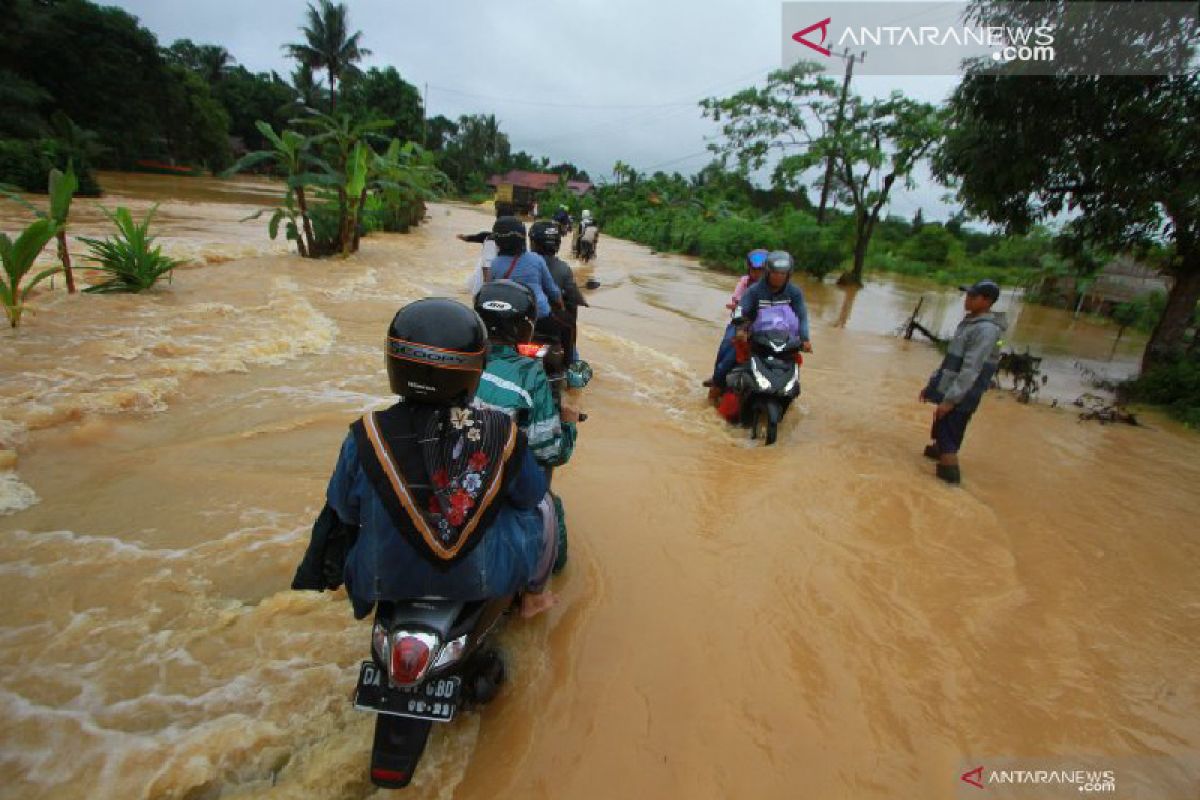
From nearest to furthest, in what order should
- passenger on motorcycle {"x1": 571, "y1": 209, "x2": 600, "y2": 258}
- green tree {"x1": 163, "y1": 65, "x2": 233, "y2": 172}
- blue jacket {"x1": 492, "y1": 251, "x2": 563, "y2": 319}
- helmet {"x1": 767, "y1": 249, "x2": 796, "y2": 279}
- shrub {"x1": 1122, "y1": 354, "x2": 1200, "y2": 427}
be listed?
1. blue jacket {"x1": 492, "y1": 251, "x2": 563, "y2": 319}
2. helmet {"x1": 767, "y1": 249, "x2": 796, "y2": 279}
3. shrub {"x1": 1122, "y1": 354, "x2": 1200, "y2": 427}
4. passenger on motorcycle {"x1": 571, "y1": 209, "x2": 600, "y2": 258}
5. green tree {"x1": 163, "y1": 65, "x2": 233, "y2": 172}

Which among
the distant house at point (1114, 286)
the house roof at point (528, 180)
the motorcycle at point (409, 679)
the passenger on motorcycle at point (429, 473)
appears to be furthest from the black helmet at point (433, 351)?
the house roof at point (528, 180)

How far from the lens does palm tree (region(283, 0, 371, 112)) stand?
44625mm

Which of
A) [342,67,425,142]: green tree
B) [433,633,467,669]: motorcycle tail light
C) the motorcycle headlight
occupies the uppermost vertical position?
[342,67,425,142]: green tree

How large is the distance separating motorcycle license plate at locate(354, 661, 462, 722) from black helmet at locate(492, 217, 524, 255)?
348 cm

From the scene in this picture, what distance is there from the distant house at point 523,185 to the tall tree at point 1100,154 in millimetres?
43309

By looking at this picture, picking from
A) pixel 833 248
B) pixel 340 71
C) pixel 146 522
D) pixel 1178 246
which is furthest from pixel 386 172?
pixel 340 71

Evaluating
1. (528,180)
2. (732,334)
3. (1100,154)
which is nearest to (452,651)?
(732,334)

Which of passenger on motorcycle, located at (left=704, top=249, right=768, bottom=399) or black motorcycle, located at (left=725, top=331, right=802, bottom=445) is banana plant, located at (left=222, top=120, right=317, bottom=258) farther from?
black motorcycle, located at (left=725, top=331, right=802, bottom=445)

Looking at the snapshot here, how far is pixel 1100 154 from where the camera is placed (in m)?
7.43

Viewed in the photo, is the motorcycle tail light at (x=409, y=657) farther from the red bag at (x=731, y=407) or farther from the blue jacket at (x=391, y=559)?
the red bag at (x=731, y=407)

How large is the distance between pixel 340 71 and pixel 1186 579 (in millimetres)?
55583

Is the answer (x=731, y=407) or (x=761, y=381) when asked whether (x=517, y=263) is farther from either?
(x=731, y=407)

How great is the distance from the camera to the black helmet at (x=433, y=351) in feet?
5.47

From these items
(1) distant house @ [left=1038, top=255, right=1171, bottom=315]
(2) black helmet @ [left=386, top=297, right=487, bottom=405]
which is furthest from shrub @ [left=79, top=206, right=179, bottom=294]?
(1) distant house @ [left=1038, top=255, right=1171, bottom=315]
